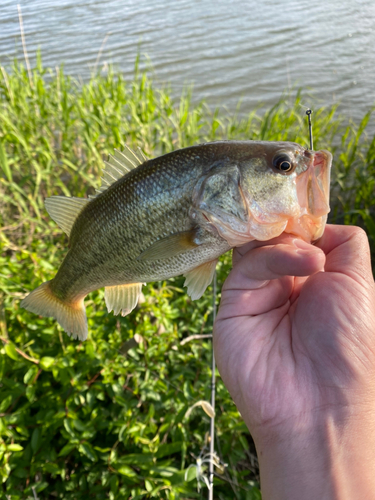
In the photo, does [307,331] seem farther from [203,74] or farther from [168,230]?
[203,74]

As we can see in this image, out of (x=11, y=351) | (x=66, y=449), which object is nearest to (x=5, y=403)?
(x=11, y=351)

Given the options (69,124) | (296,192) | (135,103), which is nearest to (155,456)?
(296,192)

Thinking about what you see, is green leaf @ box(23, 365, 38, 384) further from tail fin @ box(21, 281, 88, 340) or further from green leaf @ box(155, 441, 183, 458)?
green leaf @ box(155, 441, 183, 458)

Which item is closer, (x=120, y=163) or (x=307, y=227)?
(x=307, y=227)

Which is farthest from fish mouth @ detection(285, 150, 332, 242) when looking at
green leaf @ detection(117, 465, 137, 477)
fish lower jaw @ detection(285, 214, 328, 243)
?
green leaf @ detection(117, 465, 137, 477)

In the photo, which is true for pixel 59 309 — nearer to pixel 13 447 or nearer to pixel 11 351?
pixel 11 351

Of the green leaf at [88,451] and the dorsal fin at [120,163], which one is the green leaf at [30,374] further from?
the dorsal fin at [120,163]
